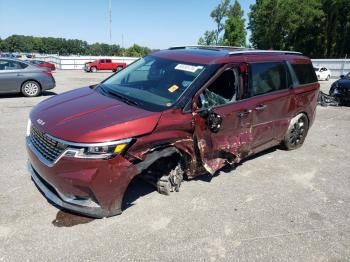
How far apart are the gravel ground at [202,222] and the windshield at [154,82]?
1220 mm

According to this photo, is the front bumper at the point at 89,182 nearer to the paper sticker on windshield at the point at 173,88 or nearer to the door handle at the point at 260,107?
the paper sticker on windshield at the point at 173,88

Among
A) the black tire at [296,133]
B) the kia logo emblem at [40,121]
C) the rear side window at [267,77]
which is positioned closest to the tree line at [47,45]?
the black tire at [296,133]

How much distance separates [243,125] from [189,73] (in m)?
1.12

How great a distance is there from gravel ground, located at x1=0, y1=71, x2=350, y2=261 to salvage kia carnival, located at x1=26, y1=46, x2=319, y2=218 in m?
0.26

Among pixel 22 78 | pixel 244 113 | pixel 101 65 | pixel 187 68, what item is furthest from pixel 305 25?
pixel 187 68

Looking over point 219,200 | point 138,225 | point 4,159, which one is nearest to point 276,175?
point 219,200

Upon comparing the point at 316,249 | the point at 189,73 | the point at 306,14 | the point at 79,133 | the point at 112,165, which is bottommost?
the point at 316,249

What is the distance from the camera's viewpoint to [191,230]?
3.55 meters

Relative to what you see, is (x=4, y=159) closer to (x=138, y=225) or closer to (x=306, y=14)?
(x=138, y=225)

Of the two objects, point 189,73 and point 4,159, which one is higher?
point 189,73

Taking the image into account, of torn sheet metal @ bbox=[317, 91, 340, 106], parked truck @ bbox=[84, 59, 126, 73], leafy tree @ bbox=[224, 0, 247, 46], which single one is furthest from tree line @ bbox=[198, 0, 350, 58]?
torn sheet metal @ bbox=[317, 91, 340, 106]

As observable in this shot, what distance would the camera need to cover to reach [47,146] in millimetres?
3471

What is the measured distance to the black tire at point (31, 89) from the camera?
11844 millimetres

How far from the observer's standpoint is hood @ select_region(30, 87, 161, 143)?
330cm
